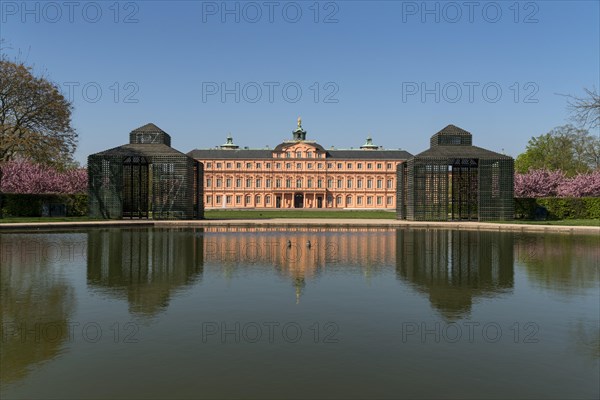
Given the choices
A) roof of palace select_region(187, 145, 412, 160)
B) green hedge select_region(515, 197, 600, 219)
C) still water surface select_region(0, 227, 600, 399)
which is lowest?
still water surface select_region(0, 227, 600, 399)

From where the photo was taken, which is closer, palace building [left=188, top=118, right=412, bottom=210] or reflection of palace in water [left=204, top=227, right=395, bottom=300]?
reflection of palace in water [left=204, top=227, right=395, bottom=300]

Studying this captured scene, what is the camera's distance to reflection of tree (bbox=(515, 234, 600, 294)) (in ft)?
35.3

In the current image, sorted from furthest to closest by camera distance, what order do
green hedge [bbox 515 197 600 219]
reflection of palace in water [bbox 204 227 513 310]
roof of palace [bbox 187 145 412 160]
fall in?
roof of palace [bbox 187 145 412 160]
green hedge [bbox 515 197 600 219]
reflection of palace in water [bbox 204 227 513 310]

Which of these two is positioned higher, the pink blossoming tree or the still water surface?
the pink blossoming tree

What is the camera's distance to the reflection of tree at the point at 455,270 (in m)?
9.27

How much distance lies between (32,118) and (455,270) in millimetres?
33929

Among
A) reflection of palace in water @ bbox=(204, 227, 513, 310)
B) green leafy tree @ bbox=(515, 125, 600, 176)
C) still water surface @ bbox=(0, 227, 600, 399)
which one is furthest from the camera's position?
green leafy tree @ bbox=(515, 125, 600, 176)

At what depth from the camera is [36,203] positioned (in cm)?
3844

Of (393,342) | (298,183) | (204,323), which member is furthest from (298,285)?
(298,183)

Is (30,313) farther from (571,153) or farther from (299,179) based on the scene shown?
(299,179)

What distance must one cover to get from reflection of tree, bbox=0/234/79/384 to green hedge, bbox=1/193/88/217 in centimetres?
2692

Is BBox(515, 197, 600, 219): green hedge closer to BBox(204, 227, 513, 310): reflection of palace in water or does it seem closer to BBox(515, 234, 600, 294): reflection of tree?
BBox(515, 234, 600, 294): reflection of tree

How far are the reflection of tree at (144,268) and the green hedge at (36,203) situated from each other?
71.9 ft

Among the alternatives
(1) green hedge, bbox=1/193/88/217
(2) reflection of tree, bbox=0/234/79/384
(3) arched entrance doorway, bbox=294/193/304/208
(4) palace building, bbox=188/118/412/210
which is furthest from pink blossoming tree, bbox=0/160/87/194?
(3) arched entrance doorway, bbox=294/193/304/208
